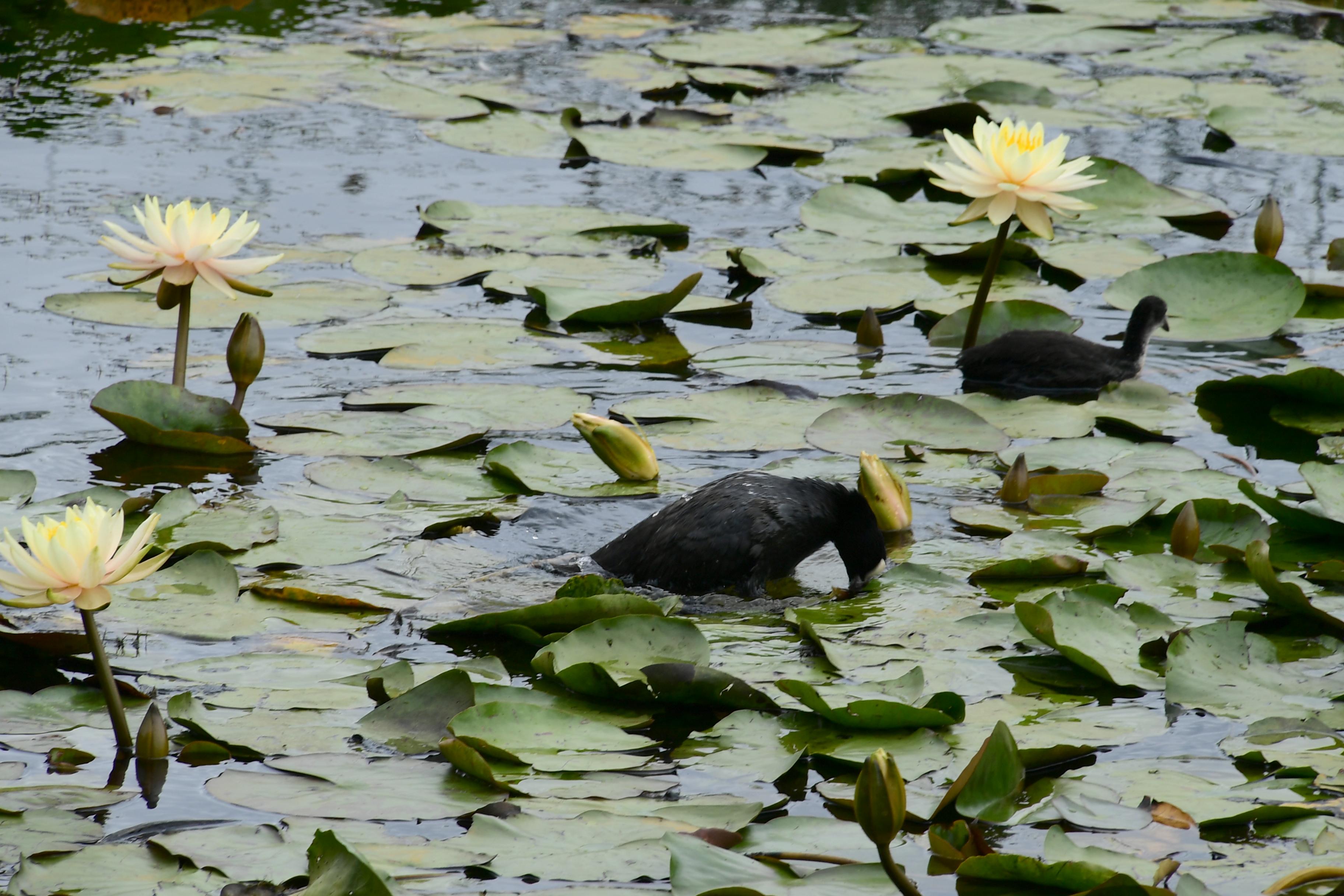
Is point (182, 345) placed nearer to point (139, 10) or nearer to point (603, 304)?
point (603, 304)

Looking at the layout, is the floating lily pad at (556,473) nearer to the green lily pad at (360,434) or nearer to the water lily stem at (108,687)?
the green lily pad at (360,434)

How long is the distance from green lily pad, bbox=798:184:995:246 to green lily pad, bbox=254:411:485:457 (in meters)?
2.32

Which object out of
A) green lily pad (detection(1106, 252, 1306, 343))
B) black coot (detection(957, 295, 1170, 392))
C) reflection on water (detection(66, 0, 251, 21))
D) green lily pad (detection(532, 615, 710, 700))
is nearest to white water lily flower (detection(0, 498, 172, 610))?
green lily pad (detection(532, 615, 710, 700))

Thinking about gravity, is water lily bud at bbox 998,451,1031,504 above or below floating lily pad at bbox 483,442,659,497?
above

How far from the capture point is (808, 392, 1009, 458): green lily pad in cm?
446

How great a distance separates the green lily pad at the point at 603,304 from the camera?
5254 mm

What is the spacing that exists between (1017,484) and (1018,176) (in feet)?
3.98

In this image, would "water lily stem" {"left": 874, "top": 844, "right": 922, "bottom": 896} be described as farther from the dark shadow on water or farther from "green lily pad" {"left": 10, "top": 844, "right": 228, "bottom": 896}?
the dark shadow on water

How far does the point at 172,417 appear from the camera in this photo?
14.5ft

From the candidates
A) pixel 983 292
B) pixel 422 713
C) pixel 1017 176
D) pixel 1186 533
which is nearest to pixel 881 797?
pixel 422 713

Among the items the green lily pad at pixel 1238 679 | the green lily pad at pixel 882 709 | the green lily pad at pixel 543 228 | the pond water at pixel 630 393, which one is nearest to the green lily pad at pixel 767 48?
the pond water at pixel 630 393

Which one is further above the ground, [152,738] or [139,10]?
[139,10]

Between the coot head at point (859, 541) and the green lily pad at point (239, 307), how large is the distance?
2.19 metres

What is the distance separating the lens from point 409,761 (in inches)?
109
